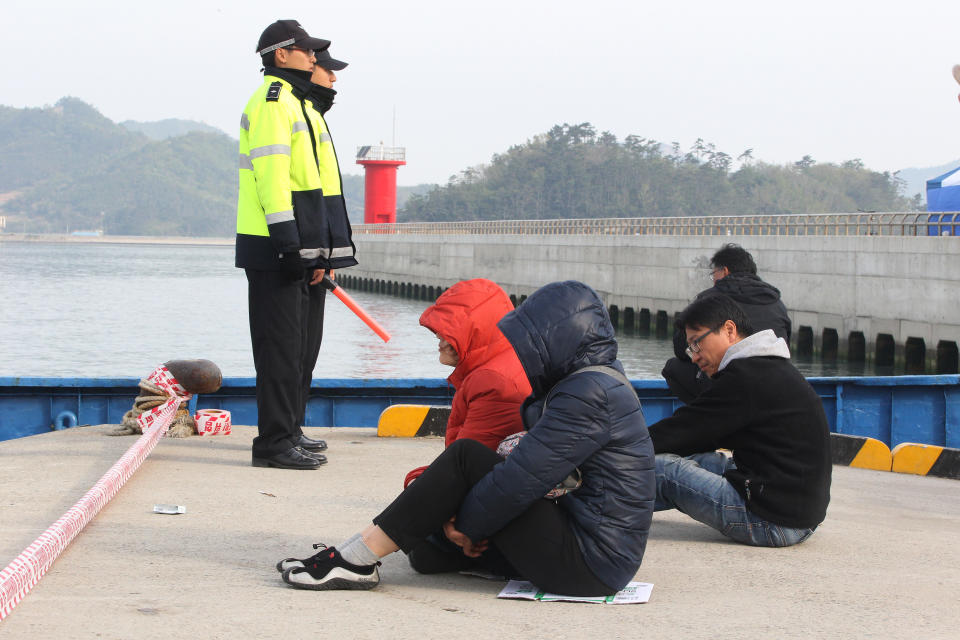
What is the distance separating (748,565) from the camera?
3812 millimetres

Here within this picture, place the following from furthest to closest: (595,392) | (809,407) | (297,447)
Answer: (297,447) → (809,407) → (595,392)

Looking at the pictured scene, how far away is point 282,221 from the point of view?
16.8 feet

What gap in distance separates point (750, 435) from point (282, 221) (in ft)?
8.02

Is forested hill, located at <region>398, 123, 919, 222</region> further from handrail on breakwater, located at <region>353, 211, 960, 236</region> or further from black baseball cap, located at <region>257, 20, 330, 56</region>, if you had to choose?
black baseball cap, located at <region>257, 20, 330, 56</region>

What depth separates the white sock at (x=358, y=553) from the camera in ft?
10.8

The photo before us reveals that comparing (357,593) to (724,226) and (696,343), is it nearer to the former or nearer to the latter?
(696,343)

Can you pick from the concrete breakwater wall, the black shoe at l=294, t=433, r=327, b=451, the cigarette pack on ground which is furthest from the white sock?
the concrete breakwater wall

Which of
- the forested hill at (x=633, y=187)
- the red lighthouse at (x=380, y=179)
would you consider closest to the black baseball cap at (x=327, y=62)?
the red lighthouse at (x=380, y=179)

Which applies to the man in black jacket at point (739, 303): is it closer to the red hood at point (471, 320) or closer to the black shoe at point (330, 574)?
the red hood at point (471, 320)

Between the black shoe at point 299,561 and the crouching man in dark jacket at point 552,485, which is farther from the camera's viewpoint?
the black shoe at point 299,561

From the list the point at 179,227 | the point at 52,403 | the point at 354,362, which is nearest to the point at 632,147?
the point at 354,362

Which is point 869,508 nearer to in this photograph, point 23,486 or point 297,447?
point 297,447

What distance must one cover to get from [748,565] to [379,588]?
4.38ft

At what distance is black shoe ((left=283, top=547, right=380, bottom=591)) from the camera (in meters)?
3.29
